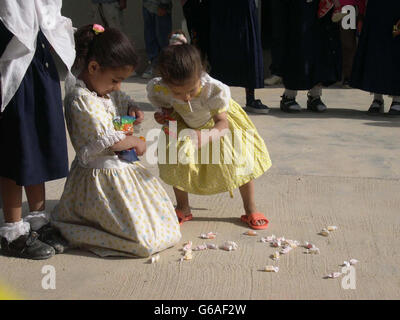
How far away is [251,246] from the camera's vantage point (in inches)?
121

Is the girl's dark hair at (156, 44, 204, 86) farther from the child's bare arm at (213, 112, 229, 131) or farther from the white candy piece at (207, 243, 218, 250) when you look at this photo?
the white candy piece at (207, 243, 218, 250)

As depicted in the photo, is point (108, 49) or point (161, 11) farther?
point (161, 11)

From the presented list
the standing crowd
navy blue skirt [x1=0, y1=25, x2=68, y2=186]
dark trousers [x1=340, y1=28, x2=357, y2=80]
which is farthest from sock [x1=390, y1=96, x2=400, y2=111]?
navy blue skirt [x1=0, y1=25, x2=68, y2=186]

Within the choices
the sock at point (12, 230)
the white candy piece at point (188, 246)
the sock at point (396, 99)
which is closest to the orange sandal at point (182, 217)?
the white candy piece at point (188, 246)

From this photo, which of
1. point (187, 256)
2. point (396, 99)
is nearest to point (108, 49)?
point (187, 256)

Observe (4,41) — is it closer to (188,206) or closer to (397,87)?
(188,206)

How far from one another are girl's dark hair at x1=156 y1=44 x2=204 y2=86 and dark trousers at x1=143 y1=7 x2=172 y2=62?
504 cm

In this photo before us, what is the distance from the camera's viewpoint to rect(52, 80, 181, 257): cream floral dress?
2.93m

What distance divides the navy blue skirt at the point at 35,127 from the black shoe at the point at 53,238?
31 cm

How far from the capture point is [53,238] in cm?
306

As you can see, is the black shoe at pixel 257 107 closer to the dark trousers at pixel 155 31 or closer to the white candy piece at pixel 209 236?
the dark trousers at pixel 155 31

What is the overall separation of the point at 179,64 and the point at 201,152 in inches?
21.6

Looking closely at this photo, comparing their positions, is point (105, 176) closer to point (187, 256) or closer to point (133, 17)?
point (187, 256)

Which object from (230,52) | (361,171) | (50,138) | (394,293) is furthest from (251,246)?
(230,52)
